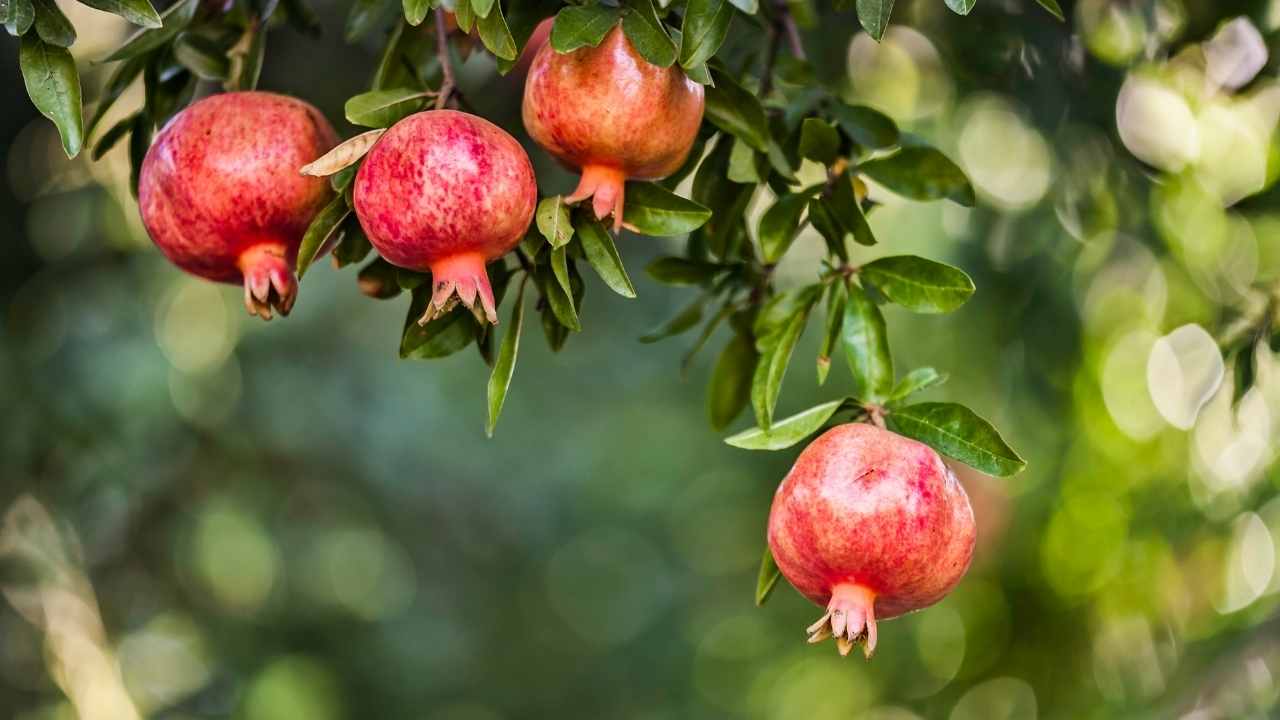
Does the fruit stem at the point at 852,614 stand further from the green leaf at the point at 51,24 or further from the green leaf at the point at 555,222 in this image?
the green leaf at the point at 51,24

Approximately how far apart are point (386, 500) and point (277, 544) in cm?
33

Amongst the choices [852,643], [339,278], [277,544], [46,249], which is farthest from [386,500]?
[852,643]

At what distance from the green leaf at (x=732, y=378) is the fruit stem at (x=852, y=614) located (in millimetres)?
370

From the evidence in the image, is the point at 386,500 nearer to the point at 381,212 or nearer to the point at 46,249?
the point at 46,249

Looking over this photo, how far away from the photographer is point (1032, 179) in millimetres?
2396

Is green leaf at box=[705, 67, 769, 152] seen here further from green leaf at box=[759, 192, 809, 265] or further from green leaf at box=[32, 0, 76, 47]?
green leaf at box=[32, 0, 76, 47]

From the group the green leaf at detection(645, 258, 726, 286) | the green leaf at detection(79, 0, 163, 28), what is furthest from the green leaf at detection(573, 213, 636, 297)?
→ the green leaf at detection(79, 0, 163, 28)

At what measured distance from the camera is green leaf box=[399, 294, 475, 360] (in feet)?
3.36

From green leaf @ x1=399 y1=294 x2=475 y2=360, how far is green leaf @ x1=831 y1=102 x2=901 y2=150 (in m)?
0.39

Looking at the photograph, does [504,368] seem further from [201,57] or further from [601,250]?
[201,57]

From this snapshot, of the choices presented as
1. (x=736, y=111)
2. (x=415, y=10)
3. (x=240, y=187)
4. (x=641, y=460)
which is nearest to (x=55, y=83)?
(x=240, y=187)

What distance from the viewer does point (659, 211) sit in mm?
985

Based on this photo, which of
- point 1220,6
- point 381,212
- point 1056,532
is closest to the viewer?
point 381,212

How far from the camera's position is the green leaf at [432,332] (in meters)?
1.02
